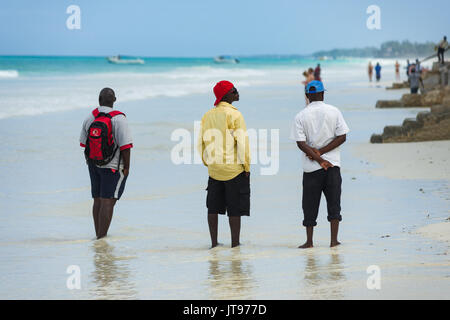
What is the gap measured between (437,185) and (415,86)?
21558 millimetres

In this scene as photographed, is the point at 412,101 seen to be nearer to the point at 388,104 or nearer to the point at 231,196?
the point at 388,104

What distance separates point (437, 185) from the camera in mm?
10070

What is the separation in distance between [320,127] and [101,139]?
2.04 meters

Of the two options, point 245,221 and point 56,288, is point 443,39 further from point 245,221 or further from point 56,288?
point 56,288

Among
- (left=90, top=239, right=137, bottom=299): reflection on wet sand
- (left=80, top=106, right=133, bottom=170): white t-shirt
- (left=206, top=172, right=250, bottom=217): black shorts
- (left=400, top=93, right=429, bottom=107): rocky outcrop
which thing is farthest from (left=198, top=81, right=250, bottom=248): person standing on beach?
(left=400, top=93, right=429, bottom=107): rocky outcrop

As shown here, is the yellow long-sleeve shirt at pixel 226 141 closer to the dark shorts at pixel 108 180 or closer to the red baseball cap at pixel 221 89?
the red baseball cap at pixel 221 89

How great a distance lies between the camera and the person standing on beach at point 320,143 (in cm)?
662

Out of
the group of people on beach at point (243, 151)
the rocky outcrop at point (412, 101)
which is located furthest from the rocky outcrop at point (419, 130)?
the rocky outcrop at point (412, 101)

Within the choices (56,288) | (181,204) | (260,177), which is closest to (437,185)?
(260,177)

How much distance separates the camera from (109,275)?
19.9 ft

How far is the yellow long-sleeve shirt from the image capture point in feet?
22.1

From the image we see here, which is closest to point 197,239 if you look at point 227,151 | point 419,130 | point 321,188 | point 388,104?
point 227,151

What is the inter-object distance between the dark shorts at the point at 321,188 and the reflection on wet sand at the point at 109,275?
1647 mm
